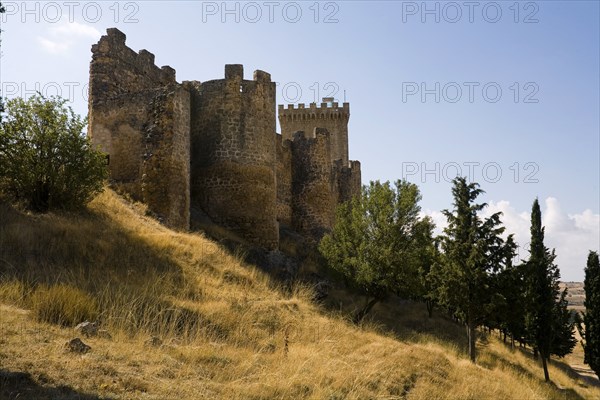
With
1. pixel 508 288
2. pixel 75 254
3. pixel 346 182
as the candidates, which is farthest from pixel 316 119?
pixel 75 254

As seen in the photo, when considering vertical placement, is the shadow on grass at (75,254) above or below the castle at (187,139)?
below

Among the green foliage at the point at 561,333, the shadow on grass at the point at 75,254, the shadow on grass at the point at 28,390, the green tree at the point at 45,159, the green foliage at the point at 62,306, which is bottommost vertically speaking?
the green foliage at the point at 561,333

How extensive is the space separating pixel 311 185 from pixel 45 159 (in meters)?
16.0

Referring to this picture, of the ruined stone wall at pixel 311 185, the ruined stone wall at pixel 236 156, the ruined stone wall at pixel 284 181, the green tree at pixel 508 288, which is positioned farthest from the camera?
the ruined stone wall at pixel 311 185

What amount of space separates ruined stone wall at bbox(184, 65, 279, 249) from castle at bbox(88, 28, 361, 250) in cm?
4

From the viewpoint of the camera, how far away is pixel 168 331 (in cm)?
861

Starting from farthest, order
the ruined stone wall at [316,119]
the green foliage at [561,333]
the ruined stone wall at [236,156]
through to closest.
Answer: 1. the ruined stone wall at [316,119]
2. the green foliage at [561,333]
3. the ruined stone wall at [236,156]

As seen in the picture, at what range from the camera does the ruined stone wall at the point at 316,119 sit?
47781mm

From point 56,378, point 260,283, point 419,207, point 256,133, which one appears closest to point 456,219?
point 419,207

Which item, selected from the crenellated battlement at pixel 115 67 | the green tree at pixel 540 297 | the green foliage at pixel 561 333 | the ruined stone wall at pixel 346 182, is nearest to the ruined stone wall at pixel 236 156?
the crenellated battlement at pixel 115 67

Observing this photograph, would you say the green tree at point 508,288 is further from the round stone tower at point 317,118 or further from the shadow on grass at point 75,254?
the round stone tower at point 317,118

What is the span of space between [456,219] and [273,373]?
17064mm

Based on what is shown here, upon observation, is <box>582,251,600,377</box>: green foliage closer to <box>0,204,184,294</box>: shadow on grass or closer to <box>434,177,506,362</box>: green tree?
<box>434,177,506,362</box>: green tree

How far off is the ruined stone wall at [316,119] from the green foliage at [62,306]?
131ft
